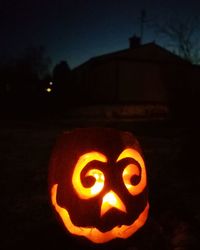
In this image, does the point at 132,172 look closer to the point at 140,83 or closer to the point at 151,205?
the point at 151,205

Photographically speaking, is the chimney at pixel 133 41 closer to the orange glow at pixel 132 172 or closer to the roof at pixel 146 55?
the roof at pixel 146 55

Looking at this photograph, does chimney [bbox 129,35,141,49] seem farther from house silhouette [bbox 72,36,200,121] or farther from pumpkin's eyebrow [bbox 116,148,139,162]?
pumpkin's eyebrow [bbox 116,148,139,162]

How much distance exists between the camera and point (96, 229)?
228 centimetres

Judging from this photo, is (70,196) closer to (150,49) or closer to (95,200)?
(95,200)

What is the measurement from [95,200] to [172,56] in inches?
843

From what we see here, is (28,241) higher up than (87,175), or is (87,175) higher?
(87,175)

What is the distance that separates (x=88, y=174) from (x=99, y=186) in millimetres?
119

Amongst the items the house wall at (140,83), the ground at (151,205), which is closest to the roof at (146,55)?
the house wall at (140,83)

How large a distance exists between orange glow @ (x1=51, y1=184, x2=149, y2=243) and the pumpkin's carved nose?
17 cm

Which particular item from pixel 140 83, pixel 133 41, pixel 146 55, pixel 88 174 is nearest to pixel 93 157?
pixel 88 174

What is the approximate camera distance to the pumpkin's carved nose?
227 centimetres

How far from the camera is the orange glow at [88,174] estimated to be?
2.29 meters

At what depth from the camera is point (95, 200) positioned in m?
2.25

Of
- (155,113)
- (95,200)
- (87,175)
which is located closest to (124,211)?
(95,200)
